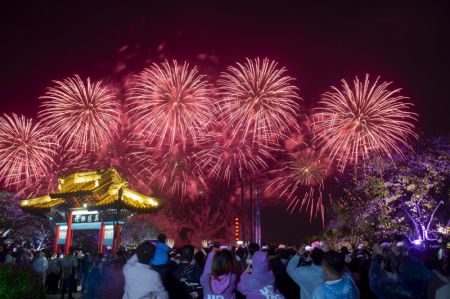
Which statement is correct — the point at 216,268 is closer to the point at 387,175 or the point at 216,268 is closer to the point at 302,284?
the point at 302,284

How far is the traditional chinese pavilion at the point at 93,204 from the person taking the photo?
942 inches

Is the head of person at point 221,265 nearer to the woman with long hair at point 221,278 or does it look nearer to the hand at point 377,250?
the woman with long hair at point 221,278

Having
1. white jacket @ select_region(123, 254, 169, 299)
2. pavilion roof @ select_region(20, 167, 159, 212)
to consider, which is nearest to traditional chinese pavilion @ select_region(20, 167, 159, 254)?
pavilion roof @ select_region(20, 167, 159, 212)

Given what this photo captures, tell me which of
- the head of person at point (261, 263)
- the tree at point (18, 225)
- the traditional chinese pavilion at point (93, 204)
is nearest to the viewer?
the head of person at point (261, 263)

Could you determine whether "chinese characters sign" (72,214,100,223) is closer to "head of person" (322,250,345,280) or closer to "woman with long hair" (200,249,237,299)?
"woman with long hair" (200,249,237,299)

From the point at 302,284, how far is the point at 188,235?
152ft

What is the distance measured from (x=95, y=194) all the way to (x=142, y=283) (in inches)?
799

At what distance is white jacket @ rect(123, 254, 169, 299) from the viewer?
18.0 ft

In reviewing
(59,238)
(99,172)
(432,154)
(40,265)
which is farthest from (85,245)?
(432,154)

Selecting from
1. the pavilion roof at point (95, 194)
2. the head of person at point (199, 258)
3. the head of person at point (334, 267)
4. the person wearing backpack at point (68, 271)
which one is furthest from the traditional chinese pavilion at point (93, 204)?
the head of person at point (334, 267)

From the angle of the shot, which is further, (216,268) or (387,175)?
(387,175)

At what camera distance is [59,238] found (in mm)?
26453

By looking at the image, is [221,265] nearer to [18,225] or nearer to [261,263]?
[261,263]

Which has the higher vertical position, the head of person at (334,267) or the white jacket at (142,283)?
the head of person at (334,267)
